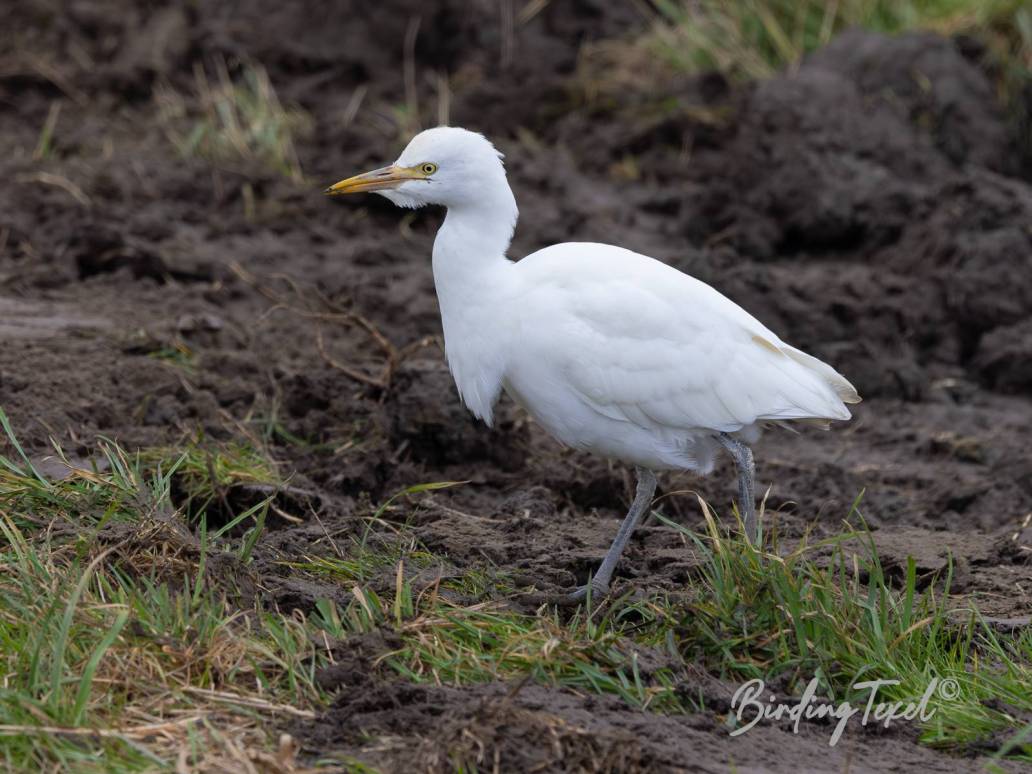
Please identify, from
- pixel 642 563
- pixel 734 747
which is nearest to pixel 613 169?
pixel 642 563

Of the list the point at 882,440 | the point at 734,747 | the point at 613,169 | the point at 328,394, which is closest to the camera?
the point at 734,747

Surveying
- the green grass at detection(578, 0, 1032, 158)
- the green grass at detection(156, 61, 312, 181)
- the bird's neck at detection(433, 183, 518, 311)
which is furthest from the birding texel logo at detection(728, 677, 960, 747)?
A: the green grass at detection(578, 0, 1032, 158)

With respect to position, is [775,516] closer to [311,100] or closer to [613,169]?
[613,169]

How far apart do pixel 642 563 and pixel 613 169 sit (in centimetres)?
496

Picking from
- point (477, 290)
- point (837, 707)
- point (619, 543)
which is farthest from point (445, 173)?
point (837, 707)

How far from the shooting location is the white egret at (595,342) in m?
5.05

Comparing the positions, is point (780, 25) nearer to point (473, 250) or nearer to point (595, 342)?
point (473, 250)

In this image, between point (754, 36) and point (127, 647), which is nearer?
point (127, 647)

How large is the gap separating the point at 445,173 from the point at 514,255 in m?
3.52

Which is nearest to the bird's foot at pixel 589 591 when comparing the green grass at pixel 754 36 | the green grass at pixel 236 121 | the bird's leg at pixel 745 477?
the bird's leg at pixel 745 477

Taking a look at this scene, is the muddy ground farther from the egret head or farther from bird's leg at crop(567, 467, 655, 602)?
the egret head

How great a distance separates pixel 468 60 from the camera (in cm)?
1122

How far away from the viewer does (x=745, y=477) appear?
5.25 meters

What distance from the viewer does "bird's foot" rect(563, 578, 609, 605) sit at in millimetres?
4812
